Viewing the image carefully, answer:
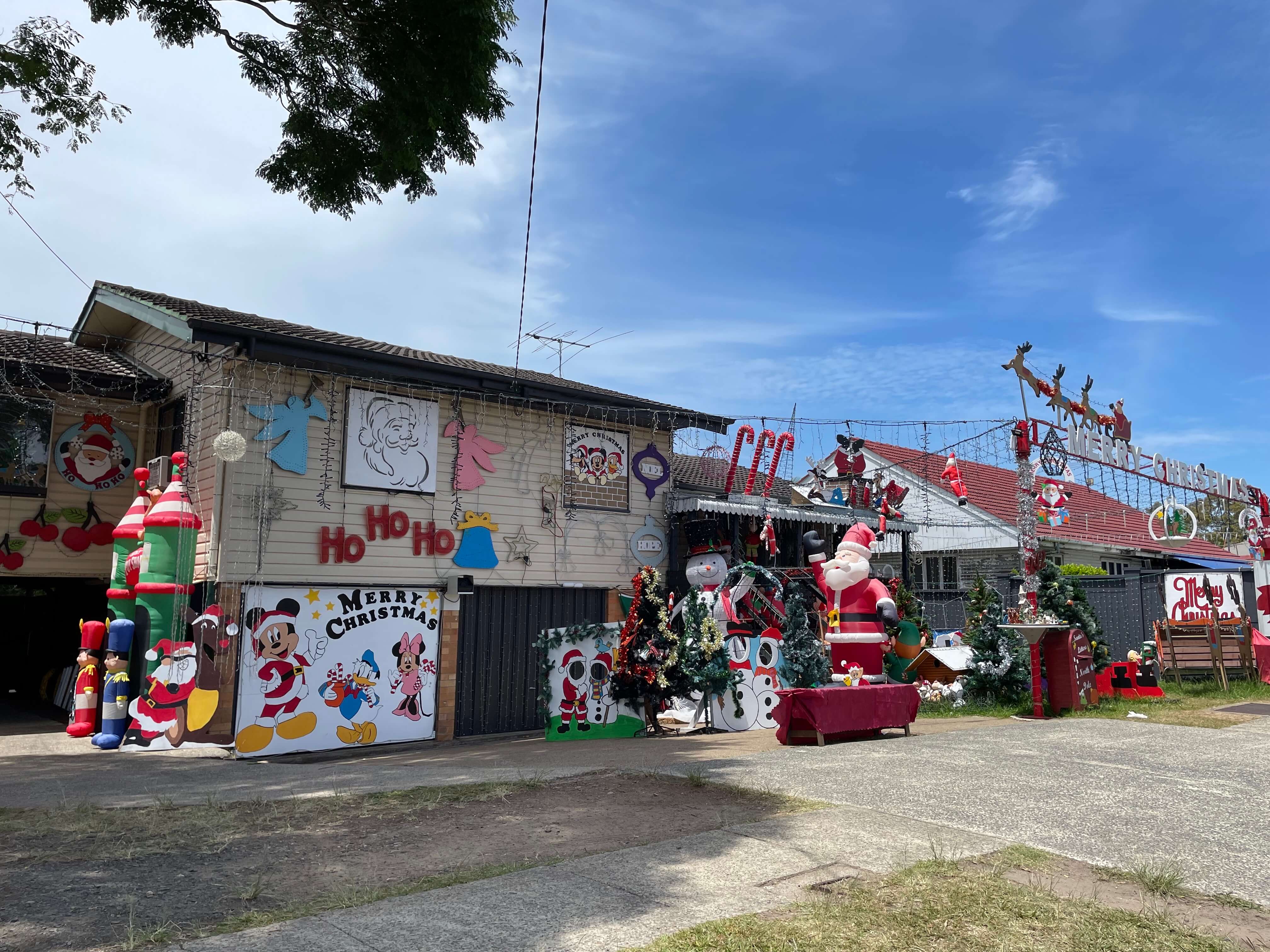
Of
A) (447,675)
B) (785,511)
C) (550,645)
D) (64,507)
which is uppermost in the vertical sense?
(785,511)

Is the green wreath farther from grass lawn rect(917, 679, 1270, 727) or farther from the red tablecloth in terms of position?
grass lawn rect(917, 679, 1270, 727)

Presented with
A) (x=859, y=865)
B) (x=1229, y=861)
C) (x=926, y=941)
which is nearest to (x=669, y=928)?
(x=926, y=941)

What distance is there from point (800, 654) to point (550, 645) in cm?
345

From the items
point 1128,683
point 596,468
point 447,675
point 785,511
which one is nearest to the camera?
point 447,675

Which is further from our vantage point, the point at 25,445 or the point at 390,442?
the point at 390,442

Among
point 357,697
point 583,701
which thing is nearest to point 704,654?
point 583,701

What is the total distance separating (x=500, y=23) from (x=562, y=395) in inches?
247

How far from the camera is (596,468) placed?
14961mm

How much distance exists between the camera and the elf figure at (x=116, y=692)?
1136cm

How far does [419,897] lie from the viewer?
182 inches

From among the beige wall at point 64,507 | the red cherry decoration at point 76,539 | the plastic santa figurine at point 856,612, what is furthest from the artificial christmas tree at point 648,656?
the red cherry decoration at point 76,539

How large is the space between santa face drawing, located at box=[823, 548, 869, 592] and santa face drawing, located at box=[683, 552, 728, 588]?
323 centimetres

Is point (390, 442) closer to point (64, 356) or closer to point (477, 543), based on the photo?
point (477, 543)

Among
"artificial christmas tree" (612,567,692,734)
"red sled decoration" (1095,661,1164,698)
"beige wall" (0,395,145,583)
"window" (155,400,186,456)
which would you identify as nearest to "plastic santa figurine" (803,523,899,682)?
"artificial christmas tree" (612,567,692,734)
